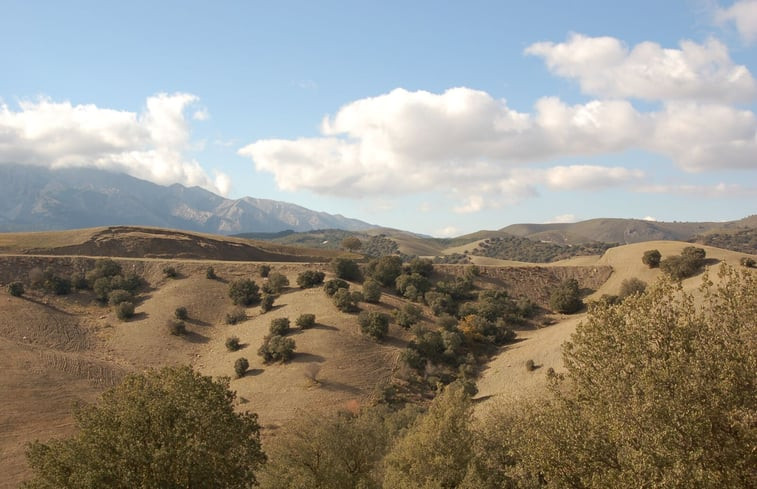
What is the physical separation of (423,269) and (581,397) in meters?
63.2

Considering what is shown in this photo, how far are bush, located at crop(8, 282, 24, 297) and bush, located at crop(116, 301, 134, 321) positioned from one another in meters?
11.4

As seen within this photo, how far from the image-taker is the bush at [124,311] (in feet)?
186

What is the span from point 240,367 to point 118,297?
24.1m

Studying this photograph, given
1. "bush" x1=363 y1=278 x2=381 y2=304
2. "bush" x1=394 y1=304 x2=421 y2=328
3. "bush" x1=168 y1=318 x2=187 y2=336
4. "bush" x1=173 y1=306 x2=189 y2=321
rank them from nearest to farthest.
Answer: "bush" x1=168 y1=318 x2=187 y2=336 → "bush" x1=173 y1=306 x2=189 y2=321 → "bush" x1=394 y1=304 x2=421 y2=328 → "bush" x1=363 y1=278 x2=381 y2=304

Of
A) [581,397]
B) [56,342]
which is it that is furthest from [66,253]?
[581,397]

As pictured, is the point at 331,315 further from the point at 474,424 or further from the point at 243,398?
the point at 474,424

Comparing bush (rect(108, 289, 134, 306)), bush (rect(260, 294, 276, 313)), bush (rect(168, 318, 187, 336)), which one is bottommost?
bush (rect(168, 318, 187, 336))

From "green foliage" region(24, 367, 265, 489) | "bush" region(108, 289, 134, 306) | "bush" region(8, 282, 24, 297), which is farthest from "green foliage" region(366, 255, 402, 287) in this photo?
"green foliage" region(24, 367, 265, 489)

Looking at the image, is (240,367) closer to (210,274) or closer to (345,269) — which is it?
(210,274)

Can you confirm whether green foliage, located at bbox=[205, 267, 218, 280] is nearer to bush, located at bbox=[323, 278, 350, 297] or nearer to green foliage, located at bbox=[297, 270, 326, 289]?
green foliage, located at bbox=[297, 270, 326, 289]

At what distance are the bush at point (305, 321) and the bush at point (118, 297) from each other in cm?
2418

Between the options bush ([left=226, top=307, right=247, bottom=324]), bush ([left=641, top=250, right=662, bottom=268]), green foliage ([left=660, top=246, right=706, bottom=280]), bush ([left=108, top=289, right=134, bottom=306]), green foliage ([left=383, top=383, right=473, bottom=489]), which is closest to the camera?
green foliage ([left=383, top=383, right=473, bottom=489])

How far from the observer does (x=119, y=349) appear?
5084 centimetres

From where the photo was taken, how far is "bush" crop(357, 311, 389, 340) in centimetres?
5297
